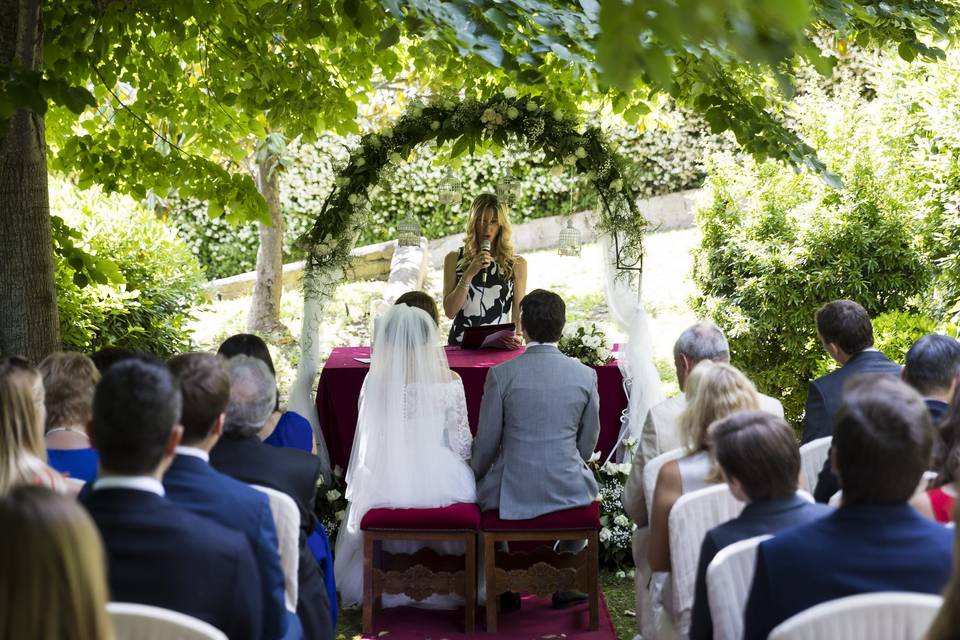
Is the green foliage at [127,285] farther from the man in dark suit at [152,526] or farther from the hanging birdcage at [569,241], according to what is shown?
the man in dark suit at [152,526]

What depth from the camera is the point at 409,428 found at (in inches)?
226

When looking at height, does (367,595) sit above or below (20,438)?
below

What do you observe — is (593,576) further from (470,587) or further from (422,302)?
(422,302)

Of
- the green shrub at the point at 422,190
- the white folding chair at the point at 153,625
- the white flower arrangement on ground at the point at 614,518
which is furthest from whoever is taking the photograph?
the green shrub at the point at 422,190

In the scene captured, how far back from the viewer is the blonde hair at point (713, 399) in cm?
402

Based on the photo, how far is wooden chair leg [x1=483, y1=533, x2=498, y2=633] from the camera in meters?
5.62

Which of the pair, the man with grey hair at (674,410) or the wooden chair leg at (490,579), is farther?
the wooden chair leg at (490,579)

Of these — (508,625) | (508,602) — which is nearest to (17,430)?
(508,625)

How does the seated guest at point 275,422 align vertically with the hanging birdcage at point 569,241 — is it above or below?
below

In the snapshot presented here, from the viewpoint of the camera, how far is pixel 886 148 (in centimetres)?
880

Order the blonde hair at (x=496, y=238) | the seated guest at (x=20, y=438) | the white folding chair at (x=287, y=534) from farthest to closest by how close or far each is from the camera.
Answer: the blonde hair at (x=496, y=238)
the white folding chair at (x=287, y=534)
the seated guest at (x=20, y=438)

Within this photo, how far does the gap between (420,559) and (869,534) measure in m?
3.45

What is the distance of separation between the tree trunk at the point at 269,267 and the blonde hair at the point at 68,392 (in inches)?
312

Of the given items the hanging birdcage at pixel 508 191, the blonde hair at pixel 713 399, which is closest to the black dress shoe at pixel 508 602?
the blonde hair at pixel 713 399
